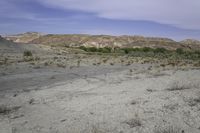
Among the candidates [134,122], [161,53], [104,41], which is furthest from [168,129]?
[104,41]

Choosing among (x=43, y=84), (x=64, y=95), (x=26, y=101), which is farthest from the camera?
(x=43, y=84)

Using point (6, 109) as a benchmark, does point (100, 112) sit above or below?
above

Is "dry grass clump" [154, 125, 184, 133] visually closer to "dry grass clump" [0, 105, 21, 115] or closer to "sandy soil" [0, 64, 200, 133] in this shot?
"sandy soil" [0, 64, 200, 133]

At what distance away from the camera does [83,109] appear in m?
10.4

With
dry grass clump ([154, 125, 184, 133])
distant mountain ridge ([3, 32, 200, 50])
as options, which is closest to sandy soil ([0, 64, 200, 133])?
dry grass clump ([154, 125, 184, 133])

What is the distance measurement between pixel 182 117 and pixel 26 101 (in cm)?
610

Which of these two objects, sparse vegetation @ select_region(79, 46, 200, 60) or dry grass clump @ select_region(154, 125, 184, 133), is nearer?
dry grass clump @ select_region(154, 125, 184, 133)

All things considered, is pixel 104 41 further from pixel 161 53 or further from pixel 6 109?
pixel 6 109

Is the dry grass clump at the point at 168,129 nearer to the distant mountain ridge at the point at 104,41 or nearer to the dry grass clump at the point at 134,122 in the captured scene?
the dry grass clump at the point at 134,122

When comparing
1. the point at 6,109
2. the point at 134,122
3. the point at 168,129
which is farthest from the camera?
the point at 6,109

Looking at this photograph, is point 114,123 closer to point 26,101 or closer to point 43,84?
point 26,101

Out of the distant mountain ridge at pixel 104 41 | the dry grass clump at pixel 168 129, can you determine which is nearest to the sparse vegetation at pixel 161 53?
the dry grass clump at pixel 168 129

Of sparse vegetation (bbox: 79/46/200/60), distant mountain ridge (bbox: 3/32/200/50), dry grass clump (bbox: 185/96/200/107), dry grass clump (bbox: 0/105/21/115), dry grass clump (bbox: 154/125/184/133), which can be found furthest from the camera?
distant mountain ridge (bbox: 3/32/200/50)

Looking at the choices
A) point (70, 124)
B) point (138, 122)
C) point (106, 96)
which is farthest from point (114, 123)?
point (106, 96)
